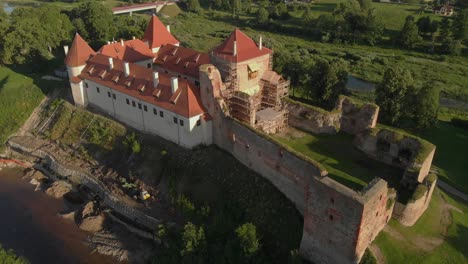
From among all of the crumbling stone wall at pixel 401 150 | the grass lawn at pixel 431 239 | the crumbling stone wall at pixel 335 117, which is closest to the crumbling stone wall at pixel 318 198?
the grass lawn at pixel 431 239

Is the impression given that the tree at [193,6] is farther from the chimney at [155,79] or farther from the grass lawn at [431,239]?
the grass lawn at [431,239]

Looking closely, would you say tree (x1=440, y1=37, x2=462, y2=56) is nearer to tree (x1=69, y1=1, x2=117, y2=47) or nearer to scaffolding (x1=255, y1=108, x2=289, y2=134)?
scaffolding (x1=255, y1=108, x2=289, y2=134)

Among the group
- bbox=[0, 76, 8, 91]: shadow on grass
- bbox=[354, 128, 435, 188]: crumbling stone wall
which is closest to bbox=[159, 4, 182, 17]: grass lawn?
bbox=[0, 76, 8, 91]: shadow on grass

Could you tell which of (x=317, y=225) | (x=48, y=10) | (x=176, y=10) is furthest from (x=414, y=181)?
(x=176, y=10)

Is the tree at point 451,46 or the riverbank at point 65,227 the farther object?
the tree at point 451,46

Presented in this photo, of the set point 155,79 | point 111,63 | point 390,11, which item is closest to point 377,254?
point 155,79
